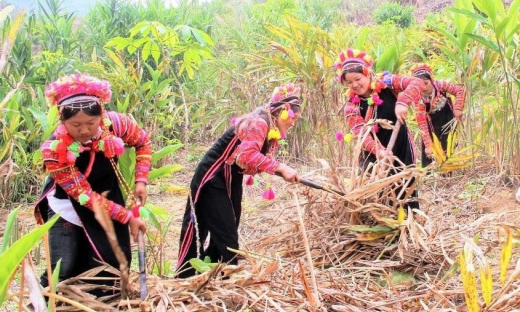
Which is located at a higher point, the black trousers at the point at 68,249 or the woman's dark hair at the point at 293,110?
the woman's dark hair at the point at 293,110

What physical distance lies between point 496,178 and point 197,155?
3.20 meters

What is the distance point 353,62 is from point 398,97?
0.33 meters

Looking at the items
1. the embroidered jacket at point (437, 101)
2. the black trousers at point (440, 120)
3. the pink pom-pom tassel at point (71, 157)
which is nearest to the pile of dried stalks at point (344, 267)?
the pink pom-pom tassel at point (71, 157)

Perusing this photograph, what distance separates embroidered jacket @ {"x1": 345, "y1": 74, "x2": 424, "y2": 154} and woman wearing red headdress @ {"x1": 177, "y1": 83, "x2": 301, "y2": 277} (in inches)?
25.0

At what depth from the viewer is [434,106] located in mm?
4477

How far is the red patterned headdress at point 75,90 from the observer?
6.26ft

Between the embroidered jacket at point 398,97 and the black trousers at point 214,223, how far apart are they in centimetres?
84

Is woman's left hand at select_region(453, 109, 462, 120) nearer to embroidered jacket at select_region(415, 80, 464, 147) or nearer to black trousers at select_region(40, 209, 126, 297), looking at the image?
embroidered jacket at select_region(415, 80, 464, 147)

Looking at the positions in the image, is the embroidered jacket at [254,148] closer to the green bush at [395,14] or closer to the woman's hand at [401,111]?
the woman's hand at [401,111]

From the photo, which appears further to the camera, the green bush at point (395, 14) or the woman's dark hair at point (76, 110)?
the green bush at point (395, 14)

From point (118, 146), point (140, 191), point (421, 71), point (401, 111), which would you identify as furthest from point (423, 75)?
point (118, 146)

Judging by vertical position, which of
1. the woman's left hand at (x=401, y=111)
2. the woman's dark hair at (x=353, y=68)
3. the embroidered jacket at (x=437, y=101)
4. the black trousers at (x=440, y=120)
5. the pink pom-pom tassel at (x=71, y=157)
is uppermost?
the woman's dark hair at (x=353, y=68)

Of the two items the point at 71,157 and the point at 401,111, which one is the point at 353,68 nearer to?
the point at 401,111

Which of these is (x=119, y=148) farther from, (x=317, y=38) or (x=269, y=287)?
(x=317, y=38)
